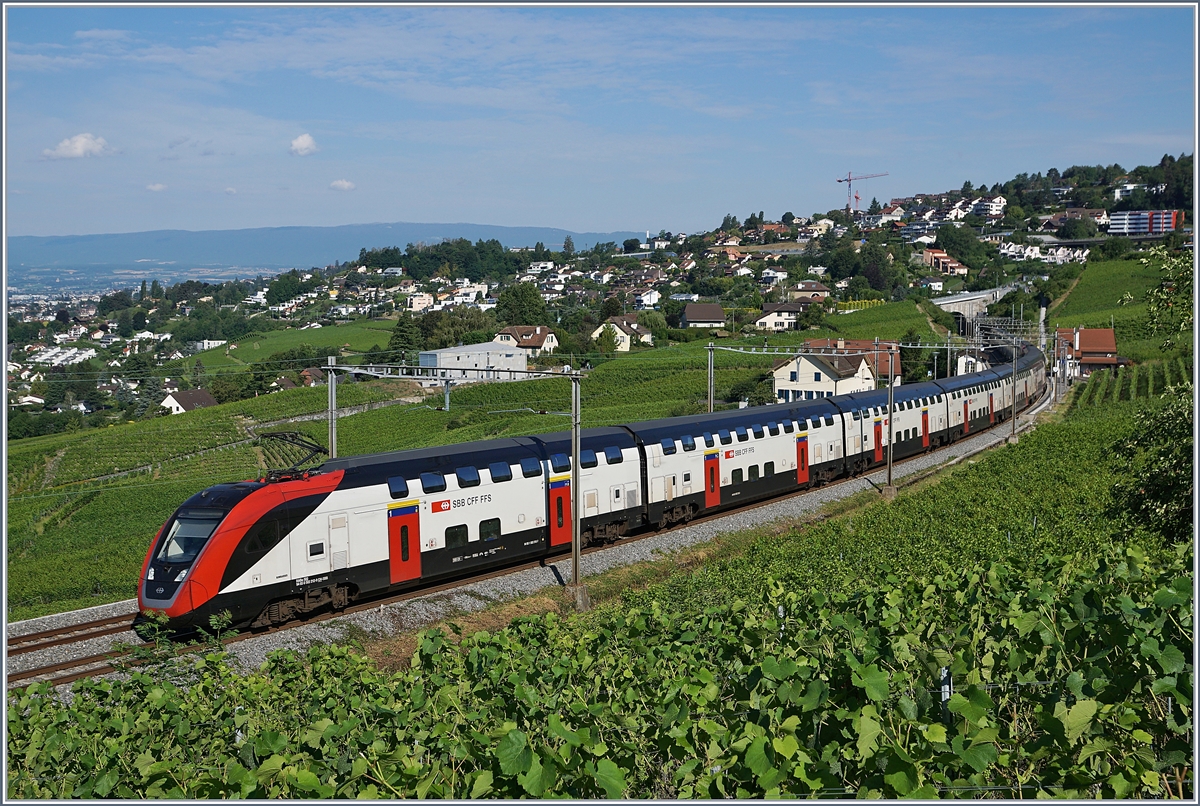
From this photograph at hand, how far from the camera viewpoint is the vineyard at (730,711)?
6410 mm

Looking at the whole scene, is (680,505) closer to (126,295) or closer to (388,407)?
(388,407)

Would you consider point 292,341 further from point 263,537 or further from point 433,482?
point 263,537

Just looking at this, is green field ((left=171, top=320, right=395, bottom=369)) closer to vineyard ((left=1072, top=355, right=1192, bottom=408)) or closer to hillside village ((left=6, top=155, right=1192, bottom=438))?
hillside village ((left=6, top=155, right=1192, bottom=438))

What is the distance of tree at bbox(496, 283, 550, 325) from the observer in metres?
124

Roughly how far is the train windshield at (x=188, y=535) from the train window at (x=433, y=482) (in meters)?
4.50

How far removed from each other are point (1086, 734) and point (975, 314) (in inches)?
4726

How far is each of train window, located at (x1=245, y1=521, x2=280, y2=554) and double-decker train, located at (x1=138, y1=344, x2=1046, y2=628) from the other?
3 cm

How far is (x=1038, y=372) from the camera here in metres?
66.9

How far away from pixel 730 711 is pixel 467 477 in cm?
1493

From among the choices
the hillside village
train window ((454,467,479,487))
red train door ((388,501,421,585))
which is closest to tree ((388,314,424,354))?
the hillside village

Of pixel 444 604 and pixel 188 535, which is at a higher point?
pixel 188 535

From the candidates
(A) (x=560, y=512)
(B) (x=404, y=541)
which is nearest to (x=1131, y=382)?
(A) (x=560, y=512)

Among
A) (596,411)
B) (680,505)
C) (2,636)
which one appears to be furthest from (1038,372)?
(2,636)

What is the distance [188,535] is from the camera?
17.8 meters
